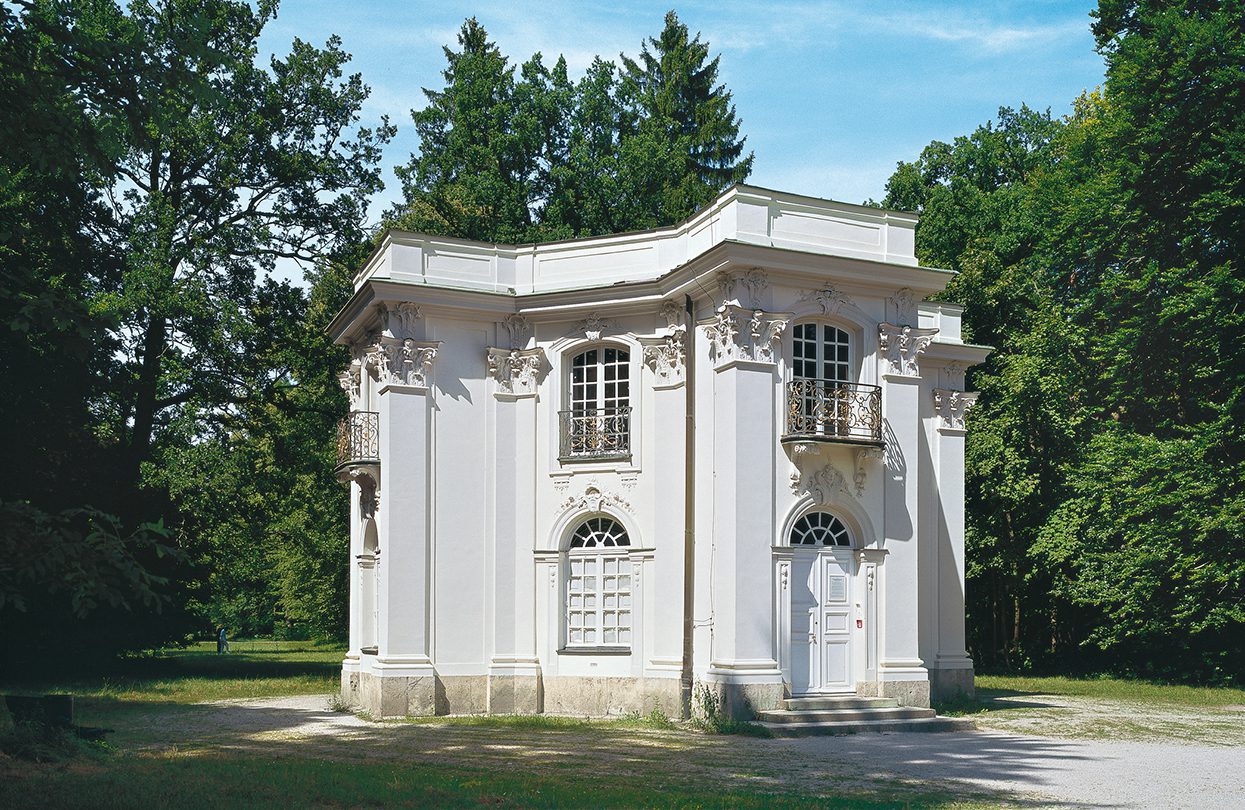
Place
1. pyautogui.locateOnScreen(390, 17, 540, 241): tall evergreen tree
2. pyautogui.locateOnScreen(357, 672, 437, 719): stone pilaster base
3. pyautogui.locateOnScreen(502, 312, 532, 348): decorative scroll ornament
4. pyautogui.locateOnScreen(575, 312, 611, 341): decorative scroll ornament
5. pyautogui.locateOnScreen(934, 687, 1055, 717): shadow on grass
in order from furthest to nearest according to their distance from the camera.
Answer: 1. pyautogui.locateOnScreen(390, 17, 540, 241): tall evergreen tree
2. pyautogui.locateOnScreen(502, 312, 532, 348): decorative scroll ornament
3. pyautogui.locateOnScreen(575, 312, 611, 341): decorative scroll ornament
4. pyautogui.locateOnScreen(934, 687, 1055, 717): shadow on grass
5. pyautogui.locateOnScreen(357, 672, 437, 719): stone pilaster base

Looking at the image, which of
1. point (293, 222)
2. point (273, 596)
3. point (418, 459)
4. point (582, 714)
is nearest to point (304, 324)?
point (293, 222)

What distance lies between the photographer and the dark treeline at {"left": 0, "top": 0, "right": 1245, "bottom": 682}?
Result: 2506cm

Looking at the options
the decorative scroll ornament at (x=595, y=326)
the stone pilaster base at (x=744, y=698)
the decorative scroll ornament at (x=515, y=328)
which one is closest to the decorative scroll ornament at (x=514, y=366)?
the decorative scroll ornament at (x=515, y=328)

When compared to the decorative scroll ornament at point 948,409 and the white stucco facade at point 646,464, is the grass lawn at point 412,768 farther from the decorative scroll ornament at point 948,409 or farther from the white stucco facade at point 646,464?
the decorative scroll ornament at point 948,409

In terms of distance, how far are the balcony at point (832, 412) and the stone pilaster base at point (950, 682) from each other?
583 centimetres

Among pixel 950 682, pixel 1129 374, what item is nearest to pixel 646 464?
pixel 950 682

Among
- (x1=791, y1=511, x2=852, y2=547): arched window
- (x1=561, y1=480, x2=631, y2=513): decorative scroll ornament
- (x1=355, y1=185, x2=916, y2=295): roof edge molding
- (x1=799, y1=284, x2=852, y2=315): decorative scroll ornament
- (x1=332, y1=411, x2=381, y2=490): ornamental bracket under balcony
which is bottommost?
(x1=791, y1=511, x2=852, y2=547): arched window

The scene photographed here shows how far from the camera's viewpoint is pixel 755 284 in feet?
61.2

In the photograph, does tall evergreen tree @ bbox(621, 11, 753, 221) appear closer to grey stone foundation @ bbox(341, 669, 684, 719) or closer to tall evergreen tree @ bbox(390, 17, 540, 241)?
tall evergreen tree @ bbox(390, 17, 540, 241)

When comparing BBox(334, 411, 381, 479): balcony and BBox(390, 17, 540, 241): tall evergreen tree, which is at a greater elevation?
BBox(390, 17, 540, 241): tall evergreen tree

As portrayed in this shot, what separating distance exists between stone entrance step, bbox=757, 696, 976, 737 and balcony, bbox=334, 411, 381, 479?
7.94 metres

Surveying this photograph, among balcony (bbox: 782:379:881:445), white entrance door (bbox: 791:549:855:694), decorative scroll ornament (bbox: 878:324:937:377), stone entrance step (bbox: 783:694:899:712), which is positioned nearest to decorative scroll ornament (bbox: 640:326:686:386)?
balcony (bbox: 782:379:881:445)

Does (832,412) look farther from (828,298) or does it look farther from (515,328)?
(515,328)

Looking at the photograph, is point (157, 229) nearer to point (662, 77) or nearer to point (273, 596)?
point (662, 77)
